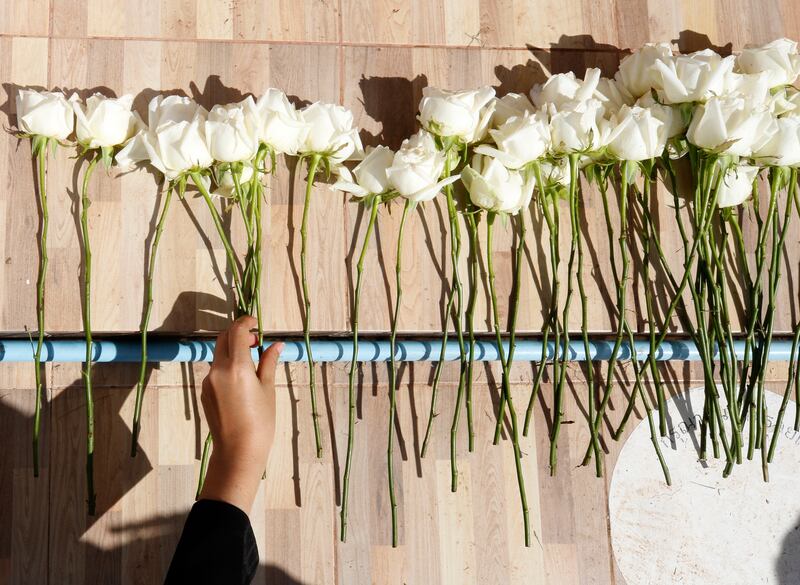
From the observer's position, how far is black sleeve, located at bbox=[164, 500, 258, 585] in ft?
2.74

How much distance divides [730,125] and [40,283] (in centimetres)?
106

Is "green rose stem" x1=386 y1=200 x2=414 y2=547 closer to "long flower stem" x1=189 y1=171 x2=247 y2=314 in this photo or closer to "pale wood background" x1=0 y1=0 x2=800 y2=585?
"pale wood background" x1=0 y1=0 x2=800 y2=585

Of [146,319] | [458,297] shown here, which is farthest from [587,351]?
[146,319]

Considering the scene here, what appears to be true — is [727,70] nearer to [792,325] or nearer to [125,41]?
[792,325]

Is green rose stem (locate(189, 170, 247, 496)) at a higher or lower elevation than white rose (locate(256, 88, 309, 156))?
lower

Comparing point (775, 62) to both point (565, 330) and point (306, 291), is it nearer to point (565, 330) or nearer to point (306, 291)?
point (565, 330)

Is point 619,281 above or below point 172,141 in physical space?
below

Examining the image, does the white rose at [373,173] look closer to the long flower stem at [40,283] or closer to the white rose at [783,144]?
the long flower stem at [40,283]

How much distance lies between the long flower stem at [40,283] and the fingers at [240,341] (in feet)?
0.94

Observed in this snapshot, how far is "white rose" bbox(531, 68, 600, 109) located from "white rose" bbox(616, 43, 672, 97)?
66mm

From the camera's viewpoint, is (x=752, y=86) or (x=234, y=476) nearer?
(x=234, y=476)

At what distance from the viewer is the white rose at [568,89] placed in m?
1.03

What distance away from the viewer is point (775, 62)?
1061 millimetres

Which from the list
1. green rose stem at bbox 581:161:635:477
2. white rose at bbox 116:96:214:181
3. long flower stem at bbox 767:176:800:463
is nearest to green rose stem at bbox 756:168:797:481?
long flower stem at bbox 767:176:800:463
